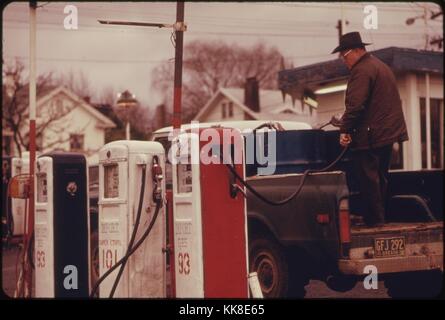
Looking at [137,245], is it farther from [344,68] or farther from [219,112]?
[219,112]

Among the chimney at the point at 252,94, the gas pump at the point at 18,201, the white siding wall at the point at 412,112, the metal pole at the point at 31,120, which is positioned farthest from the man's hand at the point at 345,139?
the chimney at the point at 252,94

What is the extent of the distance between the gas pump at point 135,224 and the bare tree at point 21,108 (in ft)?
38.9

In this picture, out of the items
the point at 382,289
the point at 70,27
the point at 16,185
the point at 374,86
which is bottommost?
the point at 382,289

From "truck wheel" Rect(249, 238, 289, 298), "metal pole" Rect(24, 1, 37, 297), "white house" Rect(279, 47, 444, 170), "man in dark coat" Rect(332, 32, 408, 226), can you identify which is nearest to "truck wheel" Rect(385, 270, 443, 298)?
"man in dark coat" Rect(332, 32, 408, 226)

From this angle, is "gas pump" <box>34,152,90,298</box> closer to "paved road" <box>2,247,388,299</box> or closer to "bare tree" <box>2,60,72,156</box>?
"paved road" <box>2,247,388,299</box>

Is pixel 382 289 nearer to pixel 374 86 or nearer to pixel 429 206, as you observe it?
pixel 429 206

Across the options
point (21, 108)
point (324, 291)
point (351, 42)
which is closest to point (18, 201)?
point (21, 108)

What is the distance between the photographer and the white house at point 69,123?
2505 cm

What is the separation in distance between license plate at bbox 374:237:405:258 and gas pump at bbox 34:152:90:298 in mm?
2683

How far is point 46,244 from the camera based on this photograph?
781cm

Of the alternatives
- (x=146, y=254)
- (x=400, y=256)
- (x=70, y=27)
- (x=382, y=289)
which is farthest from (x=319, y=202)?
(x=70, y=27)

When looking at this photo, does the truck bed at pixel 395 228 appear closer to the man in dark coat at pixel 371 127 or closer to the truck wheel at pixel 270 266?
the man in dark coat at pixel 371 127

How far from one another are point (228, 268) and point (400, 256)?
1712 mm

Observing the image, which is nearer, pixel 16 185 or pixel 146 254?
pixel 146 254
